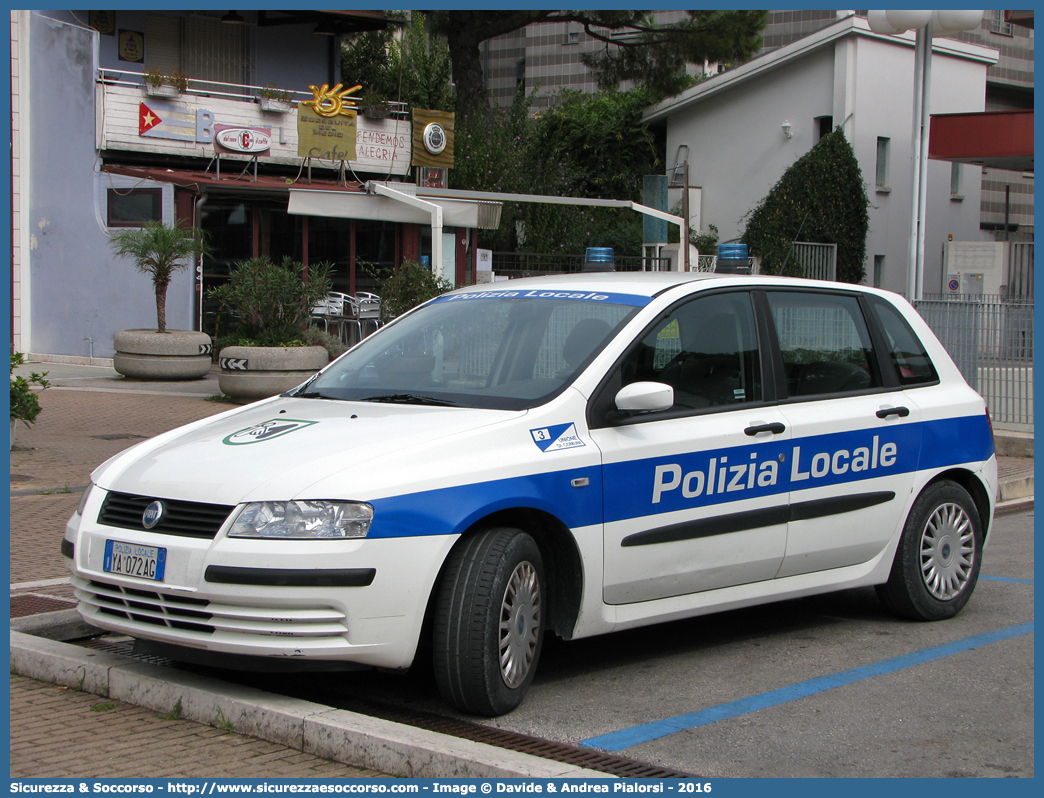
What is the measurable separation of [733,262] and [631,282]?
3.74 ft

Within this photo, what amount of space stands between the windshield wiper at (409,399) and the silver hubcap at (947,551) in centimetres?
271

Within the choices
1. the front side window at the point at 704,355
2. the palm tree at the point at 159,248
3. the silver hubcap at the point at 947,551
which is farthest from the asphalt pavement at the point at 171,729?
the palm tree at the point at 159,248

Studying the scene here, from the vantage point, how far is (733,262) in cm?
667

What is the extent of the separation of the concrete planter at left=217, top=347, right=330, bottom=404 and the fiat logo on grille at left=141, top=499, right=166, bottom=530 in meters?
11.2

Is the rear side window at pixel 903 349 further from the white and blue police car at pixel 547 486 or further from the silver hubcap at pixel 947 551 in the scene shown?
the silver hubcap at pixel 947 551

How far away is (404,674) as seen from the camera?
5.37 meters

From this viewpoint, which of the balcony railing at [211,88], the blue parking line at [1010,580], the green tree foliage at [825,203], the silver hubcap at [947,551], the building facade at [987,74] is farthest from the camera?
the building facade at [987,74]

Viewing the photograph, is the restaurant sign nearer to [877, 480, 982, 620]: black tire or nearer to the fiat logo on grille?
[877, 480, 982, 620]: black tire

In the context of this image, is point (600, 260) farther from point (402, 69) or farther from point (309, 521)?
point (402, 69)

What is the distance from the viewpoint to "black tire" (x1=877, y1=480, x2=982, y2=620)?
620 cm

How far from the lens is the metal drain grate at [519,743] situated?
4137mm

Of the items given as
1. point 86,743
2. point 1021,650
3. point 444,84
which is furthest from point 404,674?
point 444,84

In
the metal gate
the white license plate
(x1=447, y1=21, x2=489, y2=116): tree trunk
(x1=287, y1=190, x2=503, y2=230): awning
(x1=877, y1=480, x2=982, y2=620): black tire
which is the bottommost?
(x1=877, y1=480, x2=982, y2=620): black tire

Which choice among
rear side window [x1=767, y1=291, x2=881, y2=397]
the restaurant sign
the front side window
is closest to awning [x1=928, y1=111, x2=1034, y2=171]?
the restaurant sign
